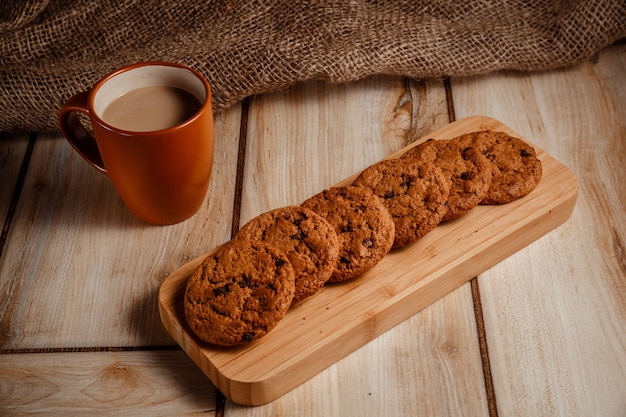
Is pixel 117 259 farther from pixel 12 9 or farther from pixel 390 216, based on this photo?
pixel 12 9

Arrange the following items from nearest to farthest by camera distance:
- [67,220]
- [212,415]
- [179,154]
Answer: [212,415] < [179,154] < [67,220]

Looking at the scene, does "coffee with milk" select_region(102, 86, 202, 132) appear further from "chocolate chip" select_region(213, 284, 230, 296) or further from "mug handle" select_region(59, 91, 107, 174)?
"chocolate chip" select_region(213, 284, 230, 296)

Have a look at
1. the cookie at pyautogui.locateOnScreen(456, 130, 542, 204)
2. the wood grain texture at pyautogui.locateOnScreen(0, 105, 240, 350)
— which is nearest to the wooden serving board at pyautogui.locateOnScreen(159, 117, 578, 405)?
the cookie at pyautogui.locateOnScreen(456, 130, 542, 204)

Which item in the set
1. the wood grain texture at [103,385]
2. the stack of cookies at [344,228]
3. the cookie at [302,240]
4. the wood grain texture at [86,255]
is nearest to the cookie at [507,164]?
the stack of cookies at [344,228]

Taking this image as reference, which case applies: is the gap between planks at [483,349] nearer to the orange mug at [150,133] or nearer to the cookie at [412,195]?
the cookie at [412,195]

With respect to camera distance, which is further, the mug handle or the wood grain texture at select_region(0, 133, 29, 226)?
the wood grain texture at select_region(0, 133, 29, 226)

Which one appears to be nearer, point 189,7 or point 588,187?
point 588,187

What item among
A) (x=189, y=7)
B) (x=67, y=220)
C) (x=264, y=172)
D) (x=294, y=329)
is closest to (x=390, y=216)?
(x=294, y=329)
